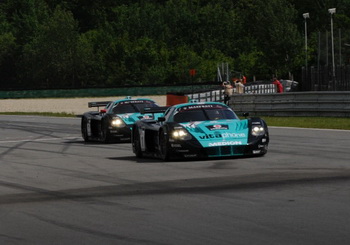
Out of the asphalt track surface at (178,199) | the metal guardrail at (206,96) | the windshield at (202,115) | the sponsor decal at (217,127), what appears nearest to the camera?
the asphalt track surface at (178,199)

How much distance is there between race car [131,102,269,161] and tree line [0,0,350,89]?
76725 millimetres

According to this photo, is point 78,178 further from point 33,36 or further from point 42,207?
point 33,36

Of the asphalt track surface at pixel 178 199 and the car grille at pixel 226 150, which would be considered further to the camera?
the car grille at pixel 226 150

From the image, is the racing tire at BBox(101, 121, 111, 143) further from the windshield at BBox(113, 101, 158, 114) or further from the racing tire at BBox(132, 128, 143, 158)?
the racing tire at BBox(132, 128, 143, 158)

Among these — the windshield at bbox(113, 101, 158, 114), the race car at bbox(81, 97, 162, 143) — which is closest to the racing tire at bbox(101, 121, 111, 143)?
the race car at bbox(81, 97, 162, 143)

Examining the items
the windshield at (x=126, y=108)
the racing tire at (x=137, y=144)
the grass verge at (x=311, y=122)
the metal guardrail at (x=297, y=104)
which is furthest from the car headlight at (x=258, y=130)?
the metal guardrail at (x=297, y=104)

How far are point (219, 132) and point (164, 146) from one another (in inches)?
43.4

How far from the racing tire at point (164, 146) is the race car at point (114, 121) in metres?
6.07

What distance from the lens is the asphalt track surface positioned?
7.70m

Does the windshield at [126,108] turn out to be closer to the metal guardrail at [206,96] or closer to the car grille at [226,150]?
the car grille at [226,150]

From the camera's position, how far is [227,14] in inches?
4828

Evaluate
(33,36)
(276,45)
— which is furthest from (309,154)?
(33,36)

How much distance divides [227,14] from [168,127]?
107742 mm

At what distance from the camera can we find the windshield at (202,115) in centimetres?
1667
